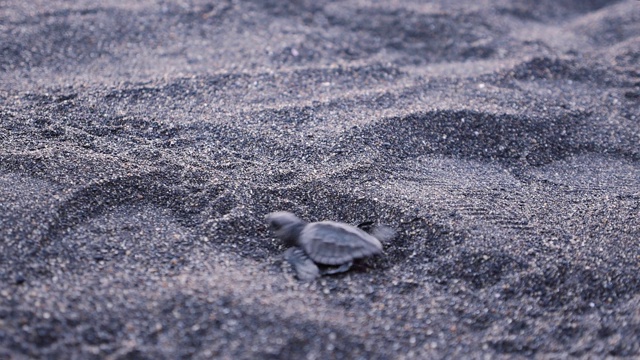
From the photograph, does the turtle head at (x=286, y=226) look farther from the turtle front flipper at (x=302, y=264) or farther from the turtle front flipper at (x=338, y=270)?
the turtle front flipper at (x=338, y=270)

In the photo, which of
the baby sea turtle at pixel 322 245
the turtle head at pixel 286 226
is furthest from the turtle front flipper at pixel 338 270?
the turtle head at pixel 286 226

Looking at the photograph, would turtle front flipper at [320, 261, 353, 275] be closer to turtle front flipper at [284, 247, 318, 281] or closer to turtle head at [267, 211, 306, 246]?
turtle front flipper at [284, 247, 318, 281]

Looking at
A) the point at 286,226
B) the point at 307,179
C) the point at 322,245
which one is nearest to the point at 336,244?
the point at 322,245

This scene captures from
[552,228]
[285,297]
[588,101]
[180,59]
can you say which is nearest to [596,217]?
[552,228]

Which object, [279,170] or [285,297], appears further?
[279,170]

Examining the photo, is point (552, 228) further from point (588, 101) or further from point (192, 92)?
point (192, 92)

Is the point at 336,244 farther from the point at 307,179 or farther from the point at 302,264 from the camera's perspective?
the point at 307,179

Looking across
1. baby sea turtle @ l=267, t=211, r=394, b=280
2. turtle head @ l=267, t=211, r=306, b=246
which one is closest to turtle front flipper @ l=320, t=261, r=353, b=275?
baby sea turtle @ l=267, t=211, r=394, b=280
